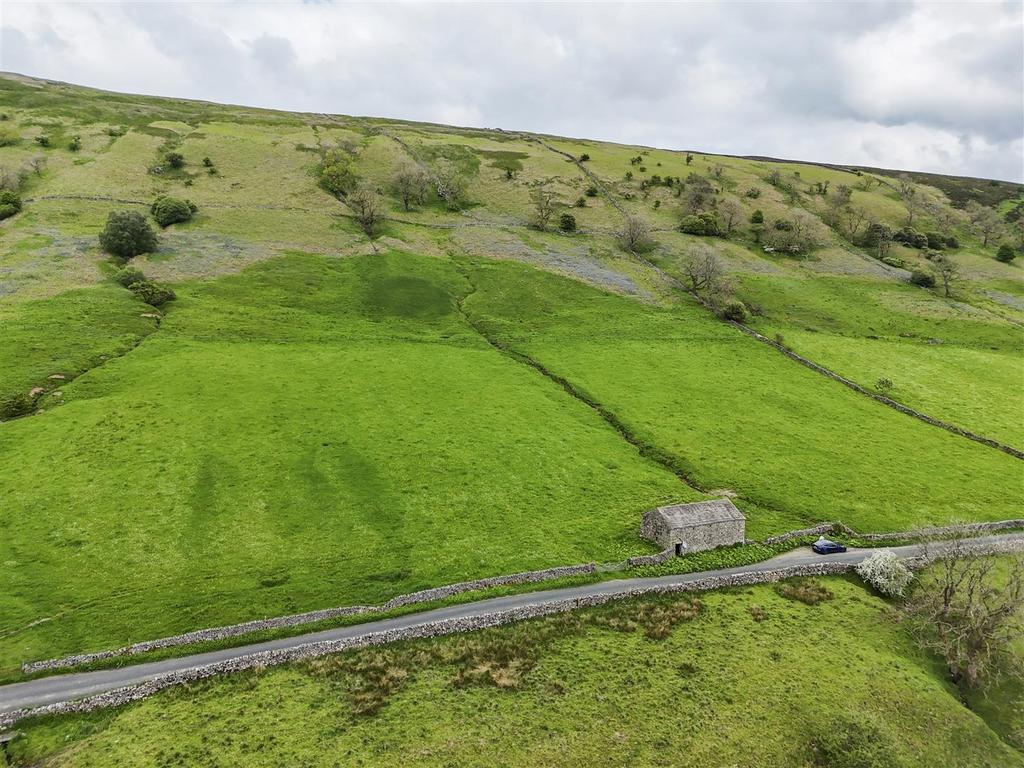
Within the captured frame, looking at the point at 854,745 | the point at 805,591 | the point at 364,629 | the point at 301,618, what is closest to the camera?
the point at 854,745

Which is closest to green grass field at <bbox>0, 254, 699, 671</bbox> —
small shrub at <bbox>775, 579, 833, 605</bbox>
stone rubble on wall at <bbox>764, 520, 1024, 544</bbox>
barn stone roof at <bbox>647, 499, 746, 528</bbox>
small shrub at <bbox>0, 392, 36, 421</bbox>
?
small shrub at <bbox>0, 392, 36, 421</bbox>

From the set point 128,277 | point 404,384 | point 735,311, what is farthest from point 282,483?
point 735,311

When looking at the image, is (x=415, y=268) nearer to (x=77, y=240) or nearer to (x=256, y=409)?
(x=256, y=409)

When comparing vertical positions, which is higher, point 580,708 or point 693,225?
point 693,225

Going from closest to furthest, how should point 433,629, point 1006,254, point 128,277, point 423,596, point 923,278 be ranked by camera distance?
1. point 433,629
2. point 423,596
3. point 128,277
4. point 923,278
5. point 1006,254

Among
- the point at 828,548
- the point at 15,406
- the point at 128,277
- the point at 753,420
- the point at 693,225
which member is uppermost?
the point at 693,225

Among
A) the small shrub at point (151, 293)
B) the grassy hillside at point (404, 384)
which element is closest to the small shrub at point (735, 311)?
the grassy hillside at point (404, 384)

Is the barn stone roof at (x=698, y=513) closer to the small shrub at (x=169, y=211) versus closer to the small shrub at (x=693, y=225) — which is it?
the small shrub at (x=693, y=225)

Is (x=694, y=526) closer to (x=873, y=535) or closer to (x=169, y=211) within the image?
(x=873, y=535)
